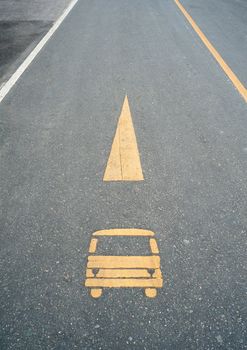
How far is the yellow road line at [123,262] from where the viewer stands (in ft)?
9.43

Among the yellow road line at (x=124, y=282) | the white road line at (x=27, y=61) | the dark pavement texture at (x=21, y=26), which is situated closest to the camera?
the yellow road line at (x=124, y=282)

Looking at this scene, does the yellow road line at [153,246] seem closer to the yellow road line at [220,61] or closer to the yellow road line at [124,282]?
the yellow road line at [124,282]

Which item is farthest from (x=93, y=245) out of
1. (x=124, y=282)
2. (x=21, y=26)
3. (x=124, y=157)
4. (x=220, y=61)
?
(x=21, y=26)

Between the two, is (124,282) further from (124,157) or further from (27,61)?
(27,61)

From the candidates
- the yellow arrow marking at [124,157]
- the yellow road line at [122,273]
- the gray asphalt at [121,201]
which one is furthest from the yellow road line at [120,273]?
the yellow arrow marking at [124,157]

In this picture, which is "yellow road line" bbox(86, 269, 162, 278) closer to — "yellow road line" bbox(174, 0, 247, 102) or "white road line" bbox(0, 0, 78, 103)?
"white road line" bbox(0, 0, 78, 103)

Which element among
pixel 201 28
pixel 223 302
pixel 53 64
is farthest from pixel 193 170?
pixel 201 28

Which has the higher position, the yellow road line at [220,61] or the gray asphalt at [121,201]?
the yellow road line at [220,61]

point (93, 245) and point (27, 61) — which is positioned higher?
point (27, 61)

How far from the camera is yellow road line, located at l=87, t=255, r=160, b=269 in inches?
113

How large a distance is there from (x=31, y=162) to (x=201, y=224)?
2307 mm

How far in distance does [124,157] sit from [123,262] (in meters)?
1.65

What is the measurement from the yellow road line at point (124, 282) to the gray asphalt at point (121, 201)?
63 mm

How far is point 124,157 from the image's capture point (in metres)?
4.16
